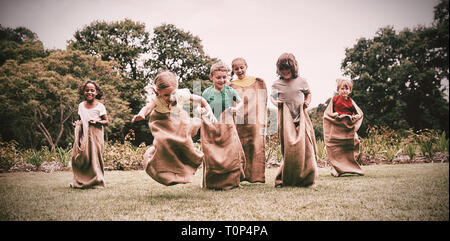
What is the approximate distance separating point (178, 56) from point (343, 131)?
927cm

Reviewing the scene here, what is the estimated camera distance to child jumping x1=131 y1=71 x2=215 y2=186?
12.4ft

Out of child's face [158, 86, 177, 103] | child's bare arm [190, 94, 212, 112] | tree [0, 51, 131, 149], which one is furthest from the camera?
tree [0, 51, 131, 149]

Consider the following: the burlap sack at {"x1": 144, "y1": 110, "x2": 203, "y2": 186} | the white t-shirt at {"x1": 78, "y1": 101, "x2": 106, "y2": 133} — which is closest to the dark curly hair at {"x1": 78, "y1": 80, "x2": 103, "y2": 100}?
the white t-shirt at {"x1": 78, "y1": 101, "x2": 106, "y2": 133}

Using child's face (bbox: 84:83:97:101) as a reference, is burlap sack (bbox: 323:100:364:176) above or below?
below

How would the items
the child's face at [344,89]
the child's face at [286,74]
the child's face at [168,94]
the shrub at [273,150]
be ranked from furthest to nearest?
the shrub at [273,150] < the child's face at [344,89] < the child's face at [286,74] < the child's face at [168,94]

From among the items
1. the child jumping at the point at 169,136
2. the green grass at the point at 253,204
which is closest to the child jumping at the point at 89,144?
the green grass at the point at 253,204

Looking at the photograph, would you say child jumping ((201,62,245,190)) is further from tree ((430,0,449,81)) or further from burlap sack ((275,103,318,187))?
tree ((430,0,449,81))

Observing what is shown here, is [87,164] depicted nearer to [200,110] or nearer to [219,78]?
[200,110]

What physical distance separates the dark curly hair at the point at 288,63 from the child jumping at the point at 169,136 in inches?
71.0

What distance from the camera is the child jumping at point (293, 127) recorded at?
177 inches

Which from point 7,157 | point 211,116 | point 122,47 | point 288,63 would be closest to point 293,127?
point 288,63

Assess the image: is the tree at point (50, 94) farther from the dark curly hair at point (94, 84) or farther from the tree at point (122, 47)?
the dark curly hair at point (94, 84)

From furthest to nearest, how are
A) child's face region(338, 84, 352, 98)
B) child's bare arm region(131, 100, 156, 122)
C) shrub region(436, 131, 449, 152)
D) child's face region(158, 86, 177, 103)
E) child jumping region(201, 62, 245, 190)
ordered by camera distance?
child's face region(338, 84, 352, 98) → child jumping region(201, 62, 245, 190) → child's face region(158, 86, 177, 103) → child's bare arm region(131, 100, 156, 122) → shrub region(436, 131, 449, 152)

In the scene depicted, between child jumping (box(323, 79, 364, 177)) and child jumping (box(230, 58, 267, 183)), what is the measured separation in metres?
1.81
